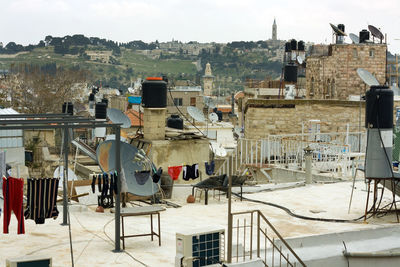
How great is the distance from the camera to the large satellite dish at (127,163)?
1362cm

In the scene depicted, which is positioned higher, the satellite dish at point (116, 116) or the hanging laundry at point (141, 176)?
the satellite dish at point (116, 116)

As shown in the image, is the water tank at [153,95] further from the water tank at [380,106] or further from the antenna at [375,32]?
the antenna at [375,32]

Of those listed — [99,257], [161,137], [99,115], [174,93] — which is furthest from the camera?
[174,93]

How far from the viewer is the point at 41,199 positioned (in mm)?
10375

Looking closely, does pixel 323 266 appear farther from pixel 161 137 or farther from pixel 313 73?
→ pixel 313 73

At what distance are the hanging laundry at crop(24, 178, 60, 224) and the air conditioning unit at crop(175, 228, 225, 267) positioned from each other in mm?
2285

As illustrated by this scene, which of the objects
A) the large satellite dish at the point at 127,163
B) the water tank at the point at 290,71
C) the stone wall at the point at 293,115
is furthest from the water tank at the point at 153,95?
the water tank at the point at 290,71

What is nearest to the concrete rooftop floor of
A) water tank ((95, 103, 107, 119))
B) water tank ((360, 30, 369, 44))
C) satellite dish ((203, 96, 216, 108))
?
water tank ((95, 103, 107, 119))

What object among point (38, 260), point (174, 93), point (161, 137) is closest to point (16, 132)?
point (161, 137)

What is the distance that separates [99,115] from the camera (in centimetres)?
2894

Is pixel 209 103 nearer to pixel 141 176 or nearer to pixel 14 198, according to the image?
pixel 141 176

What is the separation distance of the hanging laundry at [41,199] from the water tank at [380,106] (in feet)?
22.0

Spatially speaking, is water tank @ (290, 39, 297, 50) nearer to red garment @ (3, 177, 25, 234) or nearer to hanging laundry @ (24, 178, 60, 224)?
hanging laundry @ (24, 178, 60, 224)

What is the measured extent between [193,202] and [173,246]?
176 inches
